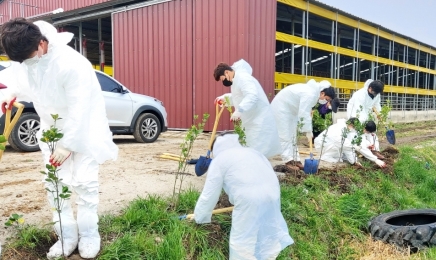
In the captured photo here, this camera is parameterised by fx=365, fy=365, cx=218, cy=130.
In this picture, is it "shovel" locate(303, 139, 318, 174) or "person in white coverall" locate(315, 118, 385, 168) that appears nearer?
"shovel" locate(303, 139, 318, 174)

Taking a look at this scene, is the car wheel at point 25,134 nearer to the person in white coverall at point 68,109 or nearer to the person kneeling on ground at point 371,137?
the person in white coverall at point 68,109

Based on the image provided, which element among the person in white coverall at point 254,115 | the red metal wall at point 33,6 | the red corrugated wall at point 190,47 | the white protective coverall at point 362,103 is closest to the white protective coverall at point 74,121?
the person in white coverall at point 254,115

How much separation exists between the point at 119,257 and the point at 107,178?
2.03 meters

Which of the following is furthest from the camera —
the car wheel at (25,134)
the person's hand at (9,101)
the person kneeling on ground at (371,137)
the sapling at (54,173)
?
the person kneeling on ground at (371,137)

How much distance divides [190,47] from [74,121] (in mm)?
8963

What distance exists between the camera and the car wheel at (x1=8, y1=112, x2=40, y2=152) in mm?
5797

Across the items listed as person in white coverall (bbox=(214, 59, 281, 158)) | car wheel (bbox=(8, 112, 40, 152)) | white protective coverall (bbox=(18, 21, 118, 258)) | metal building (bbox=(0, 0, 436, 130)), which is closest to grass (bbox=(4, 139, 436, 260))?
white protective coverall (bbox=(18, 21, 118, 258))

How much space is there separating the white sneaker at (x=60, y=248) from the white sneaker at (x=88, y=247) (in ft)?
0.21

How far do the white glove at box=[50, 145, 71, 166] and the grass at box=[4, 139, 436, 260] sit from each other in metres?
0.69

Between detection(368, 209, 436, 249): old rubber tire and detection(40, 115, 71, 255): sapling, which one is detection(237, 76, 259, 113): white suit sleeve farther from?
detection(40, 115, 71, 255): sapling

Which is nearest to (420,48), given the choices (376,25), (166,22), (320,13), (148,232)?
(376,25)

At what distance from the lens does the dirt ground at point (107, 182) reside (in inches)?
125

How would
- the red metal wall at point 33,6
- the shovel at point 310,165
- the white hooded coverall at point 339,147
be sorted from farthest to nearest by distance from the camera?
the red metal wall at point 33,6 → the white hooded coverall at point 339,147 → the shovel at point 310,165

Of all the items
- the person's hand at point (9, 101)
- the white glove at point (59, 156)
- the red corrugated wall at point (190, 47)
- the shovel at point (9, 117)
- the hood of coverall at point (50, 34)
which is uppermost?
the red corrugated wall at point (190, 47)
